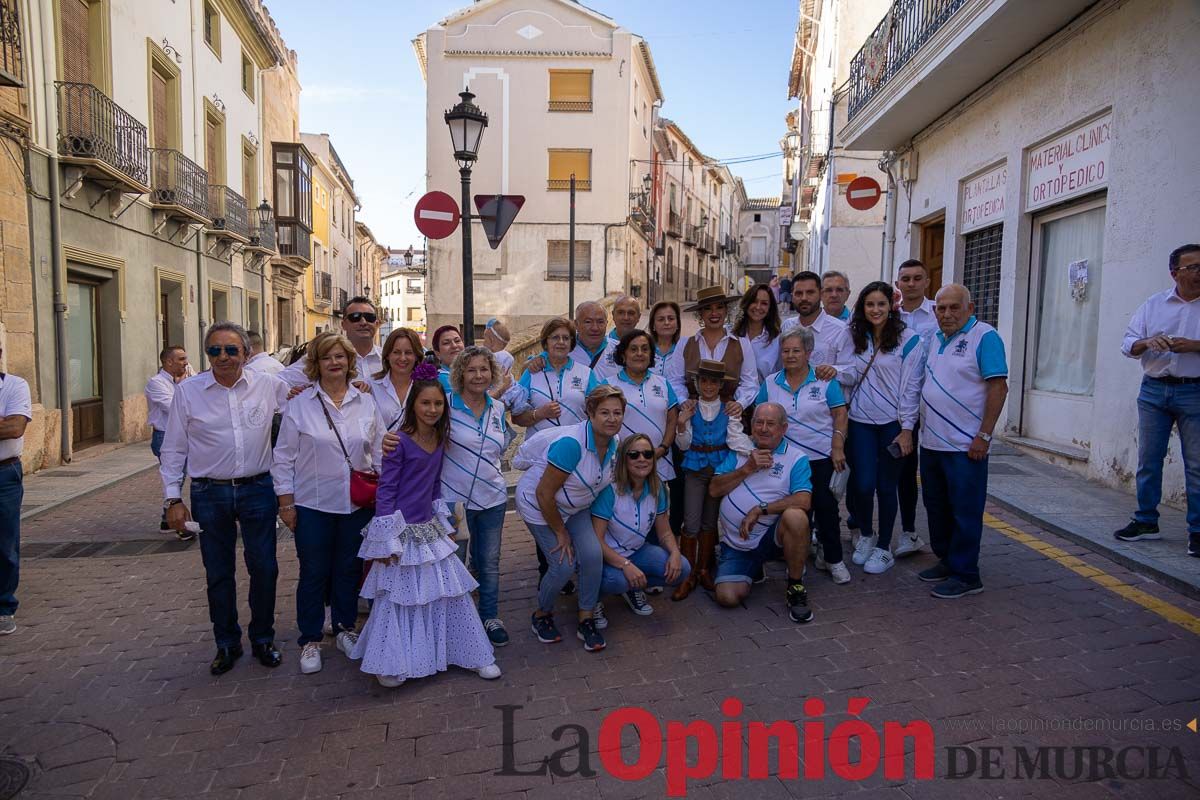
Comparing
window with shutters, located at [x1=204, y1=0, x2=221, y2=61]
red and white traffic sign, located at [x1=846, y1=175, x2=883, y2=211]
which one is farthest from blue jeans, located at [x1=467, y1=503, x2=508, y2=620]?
window with shutters, located at [x1=204, y1=0, x2=221, y2=61]

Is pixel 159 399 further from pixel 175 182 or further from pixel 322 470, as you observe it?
pixel 175 182

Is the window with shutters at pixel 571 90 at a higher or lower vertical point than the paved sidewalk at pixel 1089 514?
higher

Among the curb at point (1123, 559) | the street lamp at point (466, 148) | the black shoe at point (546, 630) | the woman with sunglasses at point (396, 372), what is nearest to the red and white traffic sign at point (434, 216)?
the street lamp at point (466, 148)

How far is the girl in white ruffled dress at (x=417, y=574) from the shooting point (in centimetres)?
380

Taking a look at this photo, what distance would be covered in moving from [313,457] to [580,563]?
4.93ft

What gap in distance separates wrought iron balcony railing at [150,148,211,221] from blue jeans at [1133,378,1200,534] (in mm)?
14780

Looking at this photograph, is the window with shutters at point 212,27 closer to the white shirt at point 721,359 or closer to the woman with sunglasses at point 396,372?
the woman with sunglasses at point 396,372

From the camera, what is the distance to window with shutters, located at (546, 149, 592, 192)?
30938 millimetres

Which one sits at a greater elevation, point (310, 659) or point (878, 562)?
point (878, 562)

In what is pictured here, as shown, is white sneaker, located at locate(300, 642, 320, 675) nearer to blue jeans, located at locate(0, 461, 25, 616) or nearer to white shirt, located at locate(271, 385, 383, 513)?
white shirt, located at locate(271, 385, 383, 513)

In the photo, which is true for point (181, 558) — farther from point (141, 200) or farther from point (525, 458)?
point (141, 200)

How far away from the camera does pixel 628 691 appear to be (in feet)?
12.1

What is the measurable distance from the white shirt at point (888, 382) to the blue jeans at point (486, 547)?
8.17 ft

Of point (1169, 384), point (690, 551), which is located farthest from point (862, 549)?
point (1169, 384)
